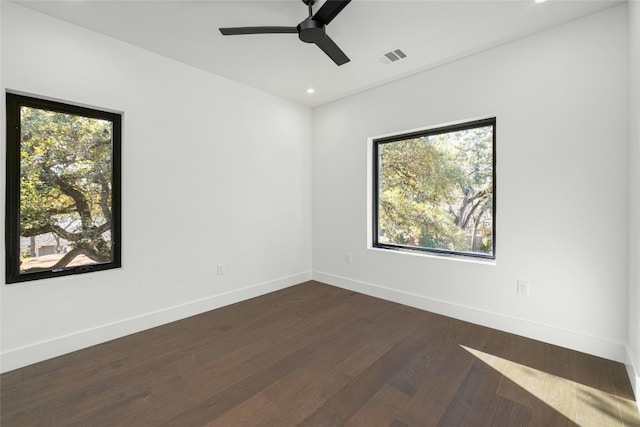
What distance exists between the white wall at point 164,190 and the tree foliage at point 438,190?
1403 mm

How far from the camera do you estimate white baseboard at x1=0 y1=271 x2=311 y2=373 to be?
2.21 metres

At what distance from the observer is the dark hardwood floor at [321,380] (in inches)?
66.4

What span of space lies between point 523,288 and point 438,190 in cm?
130

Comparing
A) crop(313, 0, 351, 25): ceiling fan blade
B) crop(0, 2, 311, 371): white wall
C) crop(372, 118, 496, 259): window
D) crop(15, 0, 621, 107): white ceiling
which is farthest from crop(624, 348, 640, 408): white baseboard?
crop(0, 2, 311, 371): white wall

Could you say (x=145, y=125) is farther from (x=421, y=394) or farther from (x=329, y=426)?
(x=421, y=394)

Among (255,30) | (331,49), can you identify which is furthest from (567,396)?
(255,30)

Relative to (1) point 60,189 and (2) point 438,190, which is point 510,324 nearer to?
(2) point 438,190

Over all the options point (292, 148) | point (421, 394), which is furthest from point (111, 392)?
point (292, 148)

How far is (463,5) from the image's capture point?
7.25 feet

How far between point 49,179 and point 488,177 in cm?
404

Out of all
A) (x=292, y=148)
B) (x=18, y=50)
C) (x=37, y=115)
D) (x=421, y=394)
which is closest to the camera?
(x=421, y=394)

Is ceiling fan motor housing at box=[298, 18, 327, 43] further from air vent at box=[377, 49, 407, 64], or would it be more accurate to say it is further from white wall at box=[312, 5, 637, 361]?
white wall at box=[312, 5, 637, 361]

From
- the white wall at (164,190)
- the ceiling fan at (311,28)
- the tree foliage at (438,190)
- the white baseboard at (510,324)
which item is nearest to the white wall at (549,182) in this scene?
the white baseboard at (510,324)

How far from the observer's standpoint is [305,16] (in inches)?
93.1
